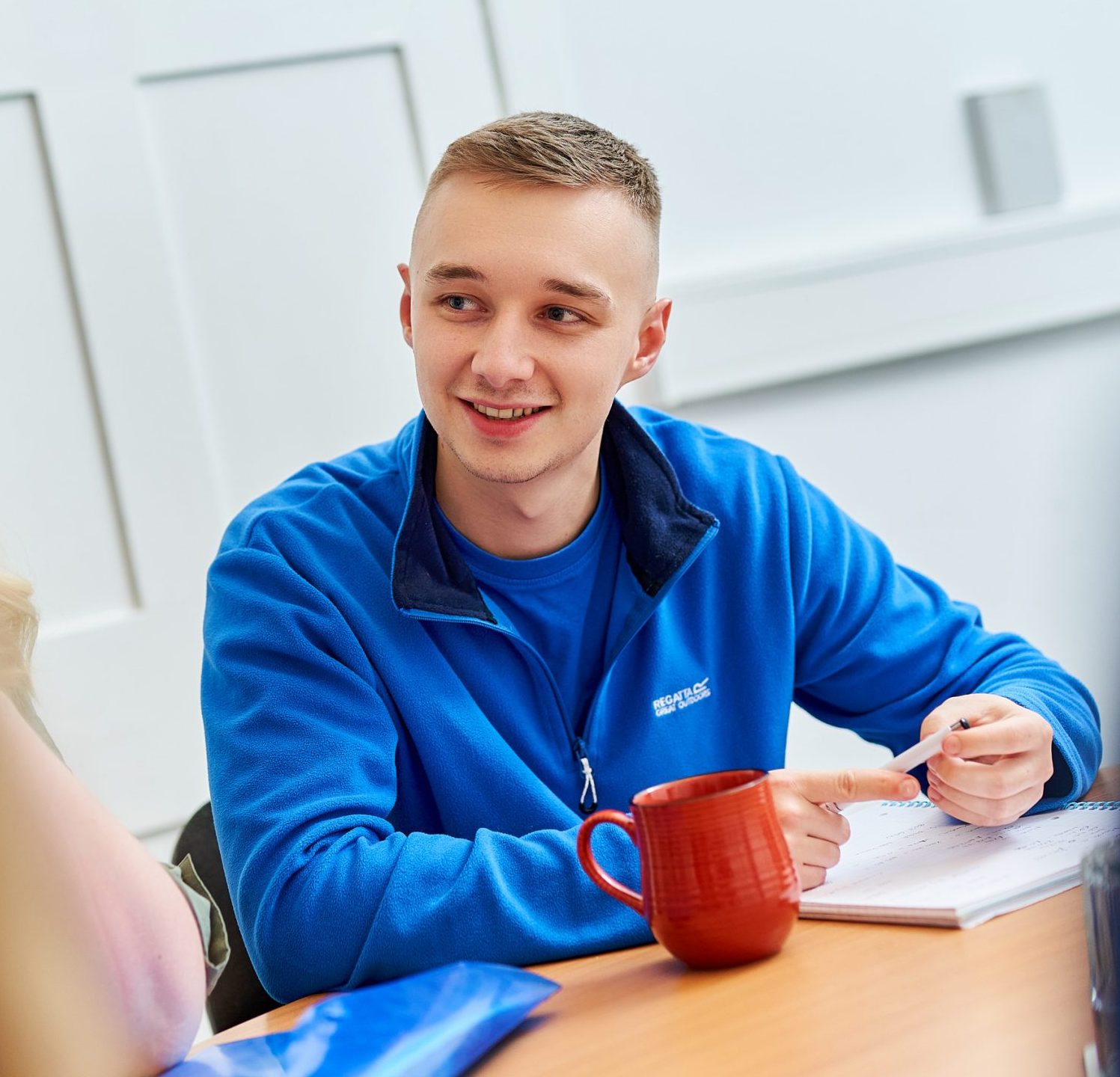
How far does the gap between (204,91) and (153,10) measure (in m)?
0.12

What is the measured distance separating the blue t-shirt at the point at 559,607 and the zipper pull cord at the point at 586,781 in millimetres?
26

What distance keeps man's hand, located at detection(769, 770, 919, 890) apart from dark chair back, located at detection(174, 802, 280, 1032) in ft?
1.73

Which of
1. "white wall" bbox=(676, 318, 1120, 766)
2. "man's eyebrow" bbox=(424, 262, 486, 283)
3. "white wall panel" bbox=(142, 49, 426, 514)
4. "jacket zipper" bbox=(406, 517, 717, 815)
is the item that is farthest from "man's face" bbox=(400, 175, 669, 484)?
"white wall" bbox=(676, 318, 1120, 766)

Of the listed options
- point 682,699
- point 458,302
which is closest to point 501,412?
point 458,302

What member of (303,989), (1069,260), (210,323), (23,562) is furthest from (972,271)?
(303,989)

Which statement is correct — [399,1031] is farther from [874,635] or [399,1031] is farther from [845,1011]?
[874,635]

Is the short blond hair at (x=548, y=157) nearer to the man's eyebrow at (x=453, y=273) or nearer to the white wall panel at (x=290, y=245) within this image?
the man's eyebrow at (x=453, y=273)

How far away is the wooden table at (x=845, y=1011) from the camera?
2.15 feet

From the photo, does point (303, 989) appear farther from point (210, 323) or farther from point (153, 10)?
point (153, 10)

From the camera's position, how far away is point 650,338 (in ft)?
4.74

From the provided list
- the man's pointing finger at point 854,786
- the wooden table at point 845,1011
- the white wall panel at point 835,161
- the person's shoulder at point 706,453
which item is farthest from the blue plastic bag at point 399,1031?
the white wall panel at point 835,161

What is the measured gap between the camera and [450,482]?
4.28 feet

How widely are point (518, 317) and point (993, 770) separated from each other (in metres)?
0.54

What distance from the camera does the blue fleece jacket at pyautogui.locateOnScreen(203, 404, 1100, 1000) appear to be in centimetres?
97
